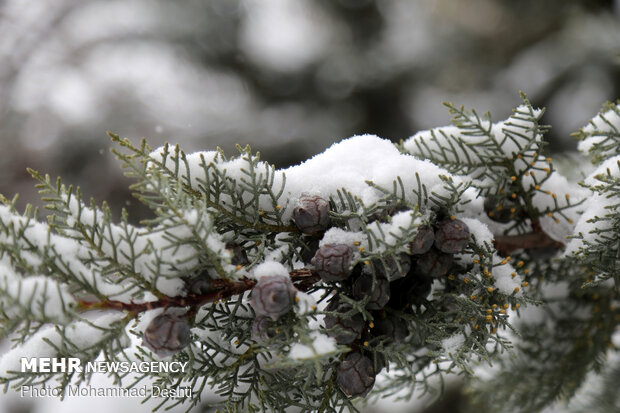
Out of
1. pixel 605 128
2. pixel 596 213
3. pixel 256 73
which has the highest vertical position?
pixel 256 73

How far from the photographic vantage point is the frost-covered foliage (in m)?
0.51

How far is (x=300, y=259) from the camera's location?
25.5 inches

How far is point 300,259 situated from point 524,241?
0.46 metres

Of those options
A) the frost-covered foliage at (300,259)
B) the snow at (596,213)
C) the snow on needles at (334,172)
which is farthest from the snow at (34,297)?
the snow at (596,213)

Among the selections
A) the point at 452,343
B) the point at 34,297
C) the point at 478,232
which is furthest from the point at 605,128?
the point at 34,297

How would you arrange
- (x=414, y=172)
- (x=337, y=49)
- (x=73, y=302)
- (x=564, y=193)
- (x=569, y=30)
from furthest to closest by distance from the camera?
(x=337, y=49) < (x=569, y=30) < (x=564, y=193) < (x=414, y=172) < (x=73, y=302)

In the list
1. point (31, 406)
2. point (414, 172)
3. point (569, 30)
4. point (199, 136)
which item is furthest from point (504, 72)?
point (31, 406)

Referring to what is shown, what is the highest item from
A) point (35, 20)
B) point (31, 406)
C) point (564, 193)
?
point (35, 20)

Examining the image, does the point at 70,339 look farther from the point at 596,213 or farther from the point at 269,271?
the point at 596,213

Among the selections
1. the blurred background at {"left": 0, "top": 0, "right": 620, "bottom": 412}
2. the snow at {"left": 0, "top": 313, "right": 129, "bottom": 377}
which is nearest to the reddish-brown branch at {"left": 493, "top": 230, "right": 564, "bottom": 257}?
the snow at {"left": 0, "top": 313, "right": 129, "bottom": 377}

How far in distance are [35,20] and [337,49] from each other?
6.10 feet

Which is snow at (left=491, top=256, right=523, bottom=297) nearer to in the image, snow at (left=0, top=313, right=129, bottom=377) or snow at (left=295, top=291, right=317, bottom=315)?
snow at (left=295, top=291, right=317, bottom=315)

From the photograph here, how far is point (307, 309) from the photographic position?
527 mm

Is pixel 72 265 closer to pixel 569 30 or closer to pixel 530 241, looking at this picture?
pixel 530 241
